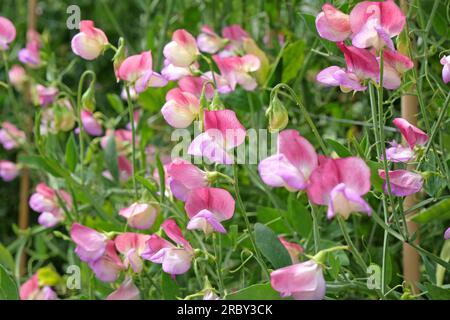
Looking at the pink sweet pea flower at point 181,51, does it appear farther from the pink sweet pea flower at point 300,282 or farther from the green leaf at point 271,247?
the pink sweet pea flower at point 300,282

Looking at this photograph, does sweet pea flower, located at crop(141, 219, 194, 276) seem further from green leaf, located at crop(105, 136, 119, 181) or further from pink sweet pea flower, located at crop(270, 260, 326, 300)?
green leaf, located at crop(105, 136, 119, 181)

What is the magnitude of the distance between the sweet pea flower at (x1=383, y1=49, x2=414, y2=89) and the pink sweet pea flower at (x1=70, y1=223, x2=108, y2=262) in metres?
0.32

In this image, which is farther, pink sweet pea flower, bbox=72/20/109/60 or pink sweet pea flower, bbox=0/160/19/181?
pink sweet pea flower, bbox=0/160/19/181

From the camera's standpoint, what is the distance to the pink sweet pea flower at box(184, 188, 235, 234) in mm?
604

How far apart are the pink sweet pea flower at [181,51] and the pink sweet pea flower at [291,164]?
0.26 m

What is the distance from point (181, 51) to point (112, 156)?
0.30 m

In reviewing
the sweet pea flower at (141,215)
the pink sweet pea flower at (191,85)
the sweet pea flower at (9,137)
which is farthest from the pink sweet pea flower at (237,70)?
the sweet pea flower at (9,137)

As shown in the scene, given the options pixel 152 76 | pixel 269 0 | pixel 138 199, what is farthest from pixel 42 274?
pixel 269 0

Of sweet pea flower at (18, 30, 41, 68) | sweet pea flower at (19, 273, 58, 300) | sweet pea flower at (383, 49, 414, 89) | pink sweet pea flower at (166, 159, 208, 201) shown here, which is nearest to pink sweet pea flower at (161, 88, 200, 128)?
pink sweet pea flower at (166, 159, 208, 201)

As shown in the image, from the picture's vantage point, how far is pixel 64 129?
1.00 metres

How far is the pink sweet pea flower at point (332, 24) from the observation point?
0.60m

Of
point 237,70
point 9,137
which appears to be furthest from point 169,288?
point 9,137

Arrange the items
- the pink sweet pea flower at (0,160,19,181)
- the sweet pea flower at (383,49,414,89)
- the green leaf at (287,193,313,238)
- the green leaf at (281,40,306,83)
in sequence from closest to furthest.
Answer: the sweet pea flower at (383,49,414,89) → the green leaf at (287,193,313,238) → the green leaf at (281,40,306,83) → the pink sweet pea flower at (0,160,19,181)

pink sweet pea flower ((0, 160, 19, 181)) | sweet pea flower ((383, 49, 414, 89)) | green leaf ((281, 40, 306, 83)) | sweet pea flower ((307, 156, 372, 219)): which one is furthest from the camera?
pink sweet pea flower ((0, 160, 19, 181))
